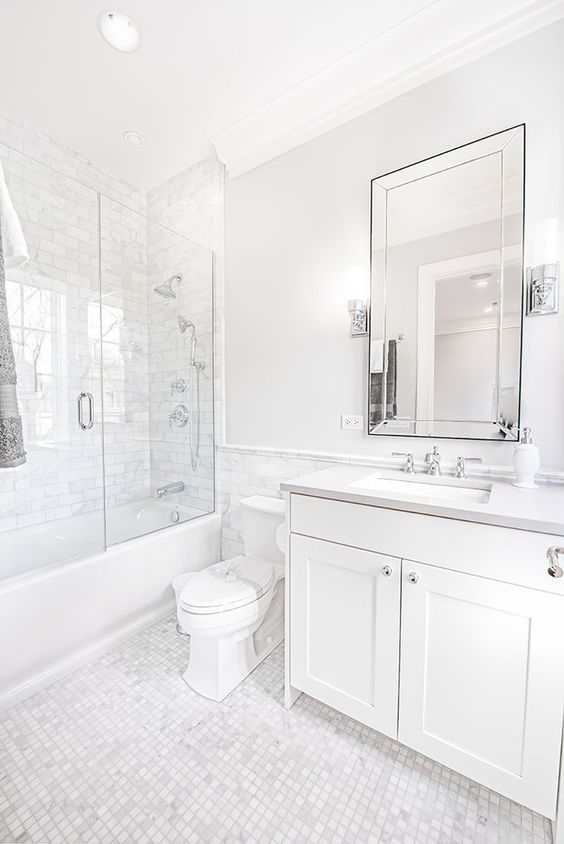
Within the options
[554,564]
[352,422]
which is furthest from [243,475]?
[554,564]

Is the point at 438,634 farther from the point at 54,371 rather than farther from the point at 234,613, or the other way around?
the point at 54,371

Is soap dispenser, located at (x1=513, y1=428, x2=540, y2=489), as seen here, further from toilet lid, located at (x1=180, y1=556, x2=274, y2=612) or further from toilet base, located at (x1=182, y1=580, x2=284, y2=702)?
toilet base, located at (x1=182, y1=580, x2=284, y2=702)

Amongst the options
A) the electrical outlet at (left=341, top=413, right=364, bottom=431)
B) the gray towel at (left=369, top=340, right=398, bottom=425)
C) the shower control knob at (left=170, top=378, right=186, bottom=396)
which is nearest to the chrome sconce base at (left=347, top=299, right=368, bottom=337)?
the gray towel at (left=369, top=340, right=398, bottom=425)

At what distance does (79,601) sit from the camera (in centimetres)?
171

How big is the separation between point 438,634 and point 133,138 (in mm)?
2987

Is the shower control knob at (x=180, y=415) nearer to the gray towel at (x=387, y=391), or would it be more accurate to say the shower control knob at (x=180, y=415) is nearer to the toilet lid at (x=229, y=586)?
the toilet lid at (x=229, y=586)

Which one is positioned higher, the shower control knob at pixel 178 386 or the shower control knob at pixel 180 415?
the shower control knob at pixel 178 386

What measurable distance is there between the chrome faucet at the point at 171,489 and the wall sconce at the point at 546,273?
2.19 metres

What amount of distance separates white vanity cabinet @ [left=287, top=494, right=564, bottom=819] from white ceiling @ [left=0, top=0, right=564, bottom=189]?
1900mm

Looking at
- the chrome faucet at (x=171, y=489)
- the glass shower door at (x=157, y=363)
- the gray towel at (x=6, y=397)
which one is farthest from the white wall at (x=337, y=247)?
the gray towel at (x=6, y=397)

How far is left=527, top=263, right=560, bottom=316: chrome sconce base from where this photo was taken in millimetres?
1350

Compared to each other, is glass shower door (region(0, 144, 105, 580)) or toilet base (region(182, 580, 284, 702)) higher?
glass shower door (region(0, 144, 105, 580))

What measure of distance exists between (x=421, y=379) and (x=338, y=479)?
1.99ft

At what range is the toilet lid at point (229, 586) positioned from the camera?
4.95ft
